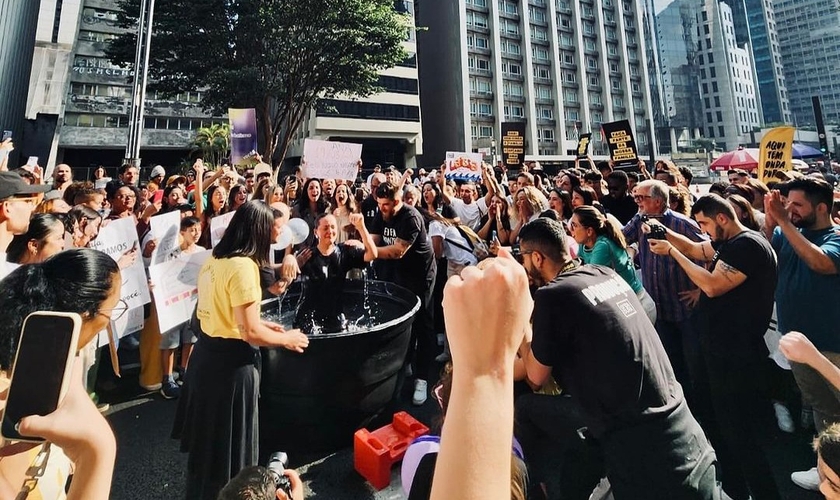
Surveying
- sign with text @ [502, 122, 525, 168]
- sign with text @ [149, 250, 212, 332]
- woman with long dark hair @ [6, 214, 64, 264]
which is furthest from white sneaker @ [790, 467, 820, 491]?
sign with text @ [502, 122, 525, 168]

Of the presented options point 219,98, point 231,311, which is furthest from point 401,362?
point 219,98

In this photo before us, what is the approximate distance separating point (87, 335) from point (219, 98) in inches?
789

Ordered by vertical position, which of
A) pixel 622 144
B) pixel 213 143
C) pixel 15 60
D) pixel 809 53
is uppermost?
pixel 809 53

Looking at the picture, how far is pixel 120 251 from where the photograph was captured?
3.77 meters

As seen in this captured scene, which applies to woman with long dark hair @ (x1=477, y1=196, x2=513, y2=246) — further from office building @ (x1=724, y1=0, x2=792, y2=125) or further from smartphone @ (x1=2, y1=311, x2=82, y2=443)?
office building @ (x1=724, y1=0, x2=792, y2=125)

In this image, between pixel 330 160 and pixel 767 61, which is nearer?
pixel 330 160

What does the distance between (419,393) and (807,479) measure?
3111 mm

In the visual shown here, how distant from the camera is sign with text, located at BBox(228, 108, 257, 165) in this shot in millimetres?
9016

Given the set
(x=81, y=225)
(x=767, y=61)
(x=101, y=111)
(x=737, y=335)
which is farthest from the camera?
(x=767, y=61)

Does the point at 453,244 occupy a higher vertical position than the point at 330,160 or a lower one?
lower

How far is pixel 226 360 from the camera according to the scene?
8.12 feet

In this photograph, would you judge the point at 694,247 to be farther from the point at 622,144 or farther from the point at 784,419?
Answer: the point at 622,144

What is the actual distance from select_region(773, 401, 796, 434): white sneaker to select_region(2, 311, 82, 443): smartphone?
200 inches

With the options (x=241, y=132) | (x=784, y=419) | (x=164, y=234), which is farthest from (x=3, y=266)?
(x=241, y=132)
